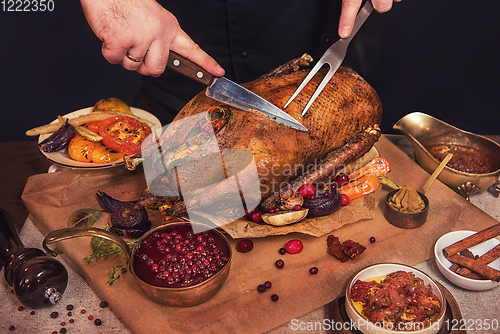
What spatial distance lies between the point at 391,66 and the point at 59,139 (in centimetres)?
297

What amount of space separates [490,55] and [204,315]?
3.48 meters

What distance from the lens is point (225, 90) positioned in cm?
211

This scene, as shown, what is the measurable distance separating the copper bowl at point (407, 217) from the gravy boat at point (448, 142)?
1.12ft

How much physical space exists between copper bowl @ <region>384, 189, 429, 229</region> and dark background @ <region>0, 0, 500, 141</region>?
84.0 inches

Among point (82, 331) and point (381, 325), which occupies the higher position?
point (381, 325)

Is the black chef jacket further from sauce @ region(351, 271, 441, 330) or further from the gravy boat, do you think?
sauce @ region(351, 271, 441, 330)

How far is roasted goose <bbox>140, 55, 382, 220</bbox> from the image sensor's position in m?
2.09

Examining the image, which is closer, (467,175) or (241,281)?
(241,281)

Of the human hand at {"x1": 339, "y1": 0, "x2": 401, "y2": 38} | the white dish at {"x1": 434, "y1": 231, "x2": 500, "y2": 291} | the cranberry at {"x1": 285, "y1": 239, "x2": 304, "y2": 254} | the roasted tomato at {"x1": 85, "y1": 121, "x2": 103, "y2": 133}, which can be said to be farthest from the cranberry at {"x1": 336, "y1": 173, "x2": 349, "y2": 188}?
the roasted tomato at {"x1": 85, "y1": 121, "x2": 103, "y2": 133}

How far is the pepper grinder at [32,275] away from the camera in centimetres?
178

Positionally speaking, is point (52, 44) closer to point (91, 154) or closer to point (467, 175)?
point (91, 154)

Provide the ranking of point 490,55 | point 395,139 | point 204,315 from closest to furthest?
1. point 204,315
2. point 395,139
3. point 490,55

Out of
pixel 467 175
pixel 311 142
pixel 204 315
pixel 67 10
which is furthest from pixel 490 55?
pixel 67 10

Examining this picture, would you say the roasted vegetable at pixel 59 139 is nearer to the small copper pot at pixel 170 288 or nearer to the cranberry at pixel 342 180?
the small copper pot at pixel 170 288
